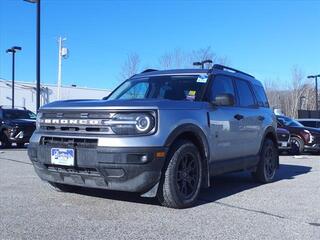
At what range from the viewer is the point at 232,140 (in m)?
7.69

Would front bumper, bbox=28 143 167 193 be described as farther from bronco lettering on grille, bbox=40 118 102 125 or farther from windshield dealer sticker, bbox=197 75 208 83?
windshield dealer sticker, bbox=197 75 208 83

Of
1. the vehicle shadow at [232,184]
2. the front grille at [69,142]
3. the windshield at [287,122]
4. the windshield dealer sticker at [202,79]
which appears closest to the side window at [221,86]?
the windshield dealer sticker at [202,79]

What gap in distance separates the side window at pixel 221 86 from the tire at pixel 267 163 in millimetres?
1654

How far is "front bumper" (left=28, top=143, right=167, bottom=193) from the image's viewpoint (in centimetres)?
583

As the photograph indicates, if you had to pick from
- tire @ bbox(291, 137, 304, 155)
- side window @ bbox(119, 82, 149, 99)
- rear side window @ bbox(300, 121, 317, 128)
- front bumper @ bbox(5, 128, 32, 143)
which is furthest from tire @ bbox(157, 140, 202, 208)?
rear side window @ bbox(300, 121, 317, 128)

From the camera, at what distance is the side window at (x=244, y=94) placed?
27.6 ft

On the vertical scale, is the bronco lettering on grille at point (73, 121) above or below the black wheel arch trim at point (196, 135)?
above

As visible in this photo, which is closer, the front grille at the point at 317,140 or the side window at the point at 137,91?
the side window at the point at 137,91

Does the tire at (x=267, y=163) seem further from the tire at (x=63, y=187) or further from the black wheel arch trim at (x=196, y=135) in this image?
the tire at (x=63, y=187)

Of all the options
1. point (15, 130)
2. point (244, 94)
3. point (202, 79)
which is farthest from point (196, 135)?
point (15, 130)

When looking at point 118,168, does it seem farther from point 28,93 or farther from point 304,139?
point 28,93

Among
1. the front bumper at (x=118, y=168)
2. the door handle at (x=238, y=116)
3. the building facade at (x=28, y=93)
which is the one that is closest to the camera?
the front bumper at (x=118, y=168)

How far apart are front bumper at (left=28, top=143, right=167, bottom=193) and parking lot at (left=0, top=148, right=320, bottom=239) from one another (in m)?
0.34

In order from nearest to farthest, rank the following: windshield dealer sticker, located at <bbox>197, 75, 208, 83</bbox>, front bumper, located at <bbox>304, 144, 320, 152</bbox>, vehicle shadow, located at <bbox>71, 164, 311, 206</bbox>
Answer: vehicle shadow, located at <bbox>71, 164, 311, 206</bbox> < windshield dealer sticker, located at <bbox>197, 75, 208, 83</bbox> < front bumper, located at <bbox>304, 144, 320, 152</bbox>
